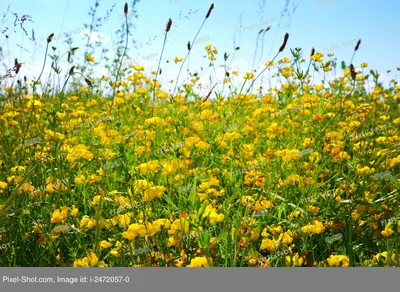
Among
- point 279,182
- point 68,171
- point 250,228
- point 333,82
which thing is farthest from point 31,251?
point 333,82

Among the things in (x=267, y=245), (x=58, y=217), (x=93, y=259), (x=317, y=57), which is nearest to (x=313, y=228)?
(x=267, y=245)

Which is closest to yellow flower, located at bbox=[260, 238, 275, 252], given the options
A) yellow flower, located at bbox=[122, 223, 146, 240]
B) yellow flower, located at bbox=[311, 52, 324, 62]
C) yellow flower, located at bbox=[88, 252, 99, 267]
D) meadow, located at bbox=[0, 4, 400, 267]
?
meadow, located at bbox=[0, 4, 400, 267]

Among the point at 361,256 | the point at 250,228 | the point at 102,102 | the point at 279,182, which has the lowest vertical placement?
the point at 361,256

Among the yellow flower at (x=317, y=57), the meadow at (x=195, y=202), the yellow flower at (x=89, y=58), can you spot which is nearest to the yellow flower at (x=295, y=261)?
the meadow at (x=195, y=202)

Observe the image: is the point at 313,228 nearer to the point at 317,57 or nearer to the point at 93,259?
the point at 93,259

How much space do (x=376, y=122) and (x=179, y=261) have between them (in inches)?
124

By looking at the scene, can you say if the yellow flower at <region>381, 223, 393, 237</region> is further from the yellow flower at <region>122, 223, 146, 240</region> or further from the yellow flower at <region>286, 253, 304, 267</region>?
the yellow flower at <region>122, 223, 146, 240</region>

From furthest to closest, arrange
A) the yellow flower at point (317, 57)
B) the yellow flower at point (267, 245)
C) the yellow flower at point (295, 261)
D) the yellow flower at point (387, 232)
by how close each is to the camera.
Result: the yellow flower at point (317, 57) → the yellow flower at point (387, 232) → the yellow flower at point (267, 245) → the yellow flower at point (295, 261)

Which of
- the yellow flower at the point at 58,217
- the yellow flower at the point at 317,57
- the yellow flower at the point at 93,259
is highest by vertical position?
the yellow flower at the point at 317,57

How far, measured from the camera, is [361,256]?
2029 millimetres

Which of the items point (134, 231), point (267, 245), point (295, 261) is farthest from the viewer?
point (267, 245)

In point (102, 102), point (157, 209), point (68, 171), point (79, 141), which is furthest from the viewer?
point (102, 102)

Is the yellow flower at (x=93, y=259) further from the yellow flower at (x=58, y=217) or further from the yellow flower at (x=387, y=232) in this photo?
the yellow flower at (x=387, y=232)
